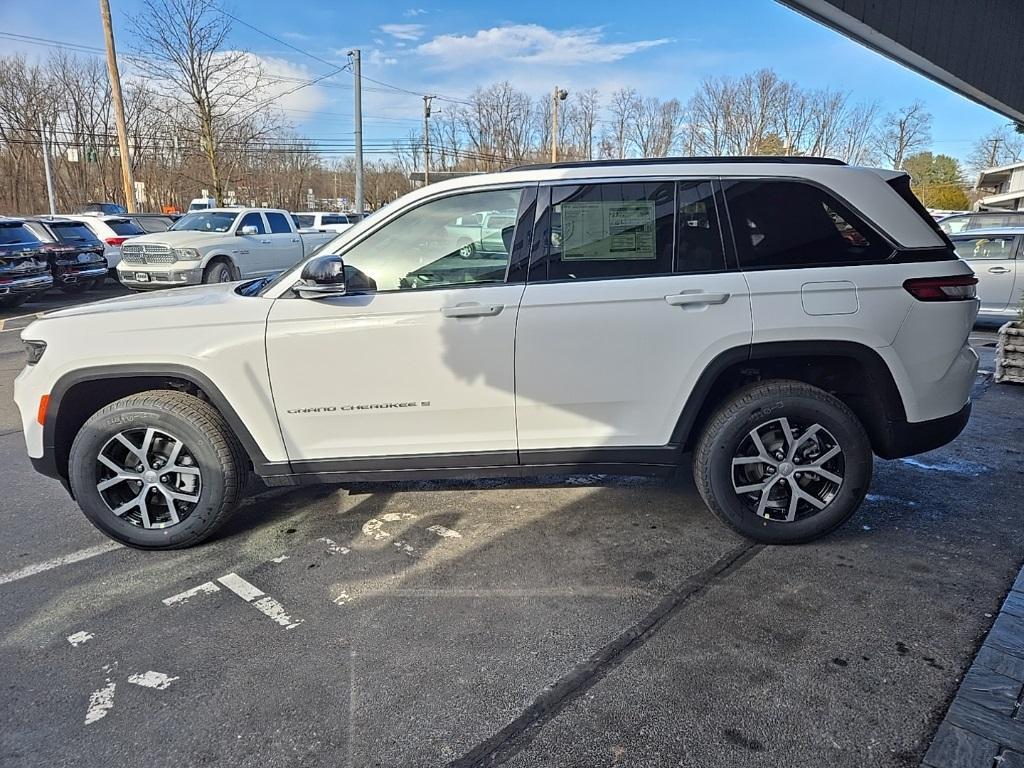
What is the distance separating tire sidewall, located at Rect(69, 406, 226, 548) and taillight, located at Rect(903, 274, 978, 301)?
140 inches

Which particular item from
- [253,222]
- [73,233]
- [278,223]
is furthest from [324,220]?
[73,233]

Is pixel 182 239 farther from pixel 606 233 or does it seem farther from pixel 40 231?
pixel 606 233

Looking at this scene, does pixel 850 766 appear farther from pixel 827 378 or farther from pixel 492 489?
pixel 492 489

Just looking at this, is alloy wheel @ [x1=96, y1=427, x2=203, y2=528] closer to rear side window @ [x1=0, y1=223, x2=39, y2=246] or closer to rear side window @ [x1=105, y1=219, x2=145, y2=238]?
rear side window @ [x1=0, y1=223, x2=39, y2=246]

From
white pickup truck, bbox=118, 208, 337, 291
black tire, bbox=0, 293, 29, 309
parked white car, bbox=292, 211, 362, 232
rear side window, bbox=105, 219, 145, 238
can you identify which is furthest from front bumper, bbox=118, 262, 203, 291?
parked white car, bbox=292, 211, 362, 232

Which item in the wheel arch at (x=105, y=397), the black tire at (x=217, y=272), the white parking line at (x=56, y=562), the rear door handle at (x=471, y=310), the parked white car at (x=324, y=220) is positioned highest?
the parked white car at (x=324, y=220)

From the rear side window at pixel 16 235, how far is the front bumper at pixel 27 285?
64 centimetres

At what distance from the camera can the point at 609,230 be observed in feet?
11.3

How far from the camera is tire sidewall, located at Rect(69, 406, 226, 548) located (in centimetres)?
344

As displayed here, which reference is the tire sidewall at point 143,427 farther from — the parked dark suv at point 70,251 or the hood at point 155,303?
the parked dark suv at point 70,251

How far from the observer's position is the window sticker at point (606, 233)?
3.42 meters

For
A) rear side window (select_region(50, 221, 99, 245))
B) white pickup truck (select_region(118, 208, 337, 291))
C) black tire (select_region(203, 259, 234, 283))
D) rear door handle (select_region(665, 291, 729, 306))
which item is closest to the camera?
rear door handle (select_region(665, 291, 729, 306))

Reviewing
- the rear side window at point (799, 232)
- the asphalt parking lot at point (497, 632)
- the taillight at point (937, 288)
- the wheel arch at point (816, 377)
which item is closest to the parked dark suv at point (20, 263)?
the asphalt parking lot at point (497, 632)

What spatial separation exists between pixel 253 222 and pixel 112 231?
4.58 meters
